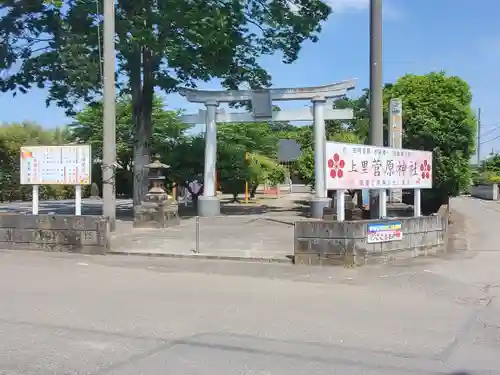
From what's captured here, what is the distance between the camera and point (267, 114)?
2402cm

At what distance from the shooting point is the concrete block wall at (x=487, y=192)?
56625mm

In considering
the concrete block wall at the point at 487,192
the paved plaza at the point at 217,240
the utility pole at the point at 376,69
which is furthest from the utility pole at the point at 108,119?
the concrete block wall at the point at 487,192

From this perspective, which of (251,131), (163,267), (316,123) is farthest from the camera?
(251,131)

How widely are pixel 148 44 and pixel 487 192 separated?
4896 cm

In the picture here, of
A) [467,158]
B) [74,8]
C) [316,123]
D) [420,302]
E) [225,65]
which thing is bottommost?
[420,302]

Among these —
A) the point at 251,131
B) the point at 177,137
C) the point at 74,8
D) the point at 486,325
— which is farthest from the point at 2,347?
the point at 251,131

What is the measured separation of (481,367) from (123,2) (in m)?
19.2

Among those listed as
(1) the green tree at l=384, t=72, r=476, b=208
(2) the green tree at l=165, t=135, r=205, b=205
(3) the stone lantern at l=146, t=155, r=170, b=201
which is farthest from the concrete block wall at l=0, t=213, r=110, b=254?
(1) the green tree at l=384, t=72, r=476, b=208

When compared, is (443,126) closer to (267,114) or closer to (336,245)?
(267,114)

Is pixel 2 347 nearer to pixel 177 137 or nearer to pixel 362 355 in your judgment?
pixel 362 355

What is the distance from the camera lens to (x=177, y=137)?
29375 mm

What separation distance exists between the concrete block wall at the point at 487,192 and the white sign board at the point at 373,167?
1806 inches

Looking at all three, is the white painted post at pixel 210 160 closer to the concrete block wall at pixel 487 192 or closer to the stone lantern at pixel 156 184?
the stone lantern at pixel 156 184

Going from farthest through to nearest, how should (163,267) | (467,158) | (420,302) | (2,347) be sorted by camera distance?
(467,158) → (163,267) → (420,302) → (2,347)
